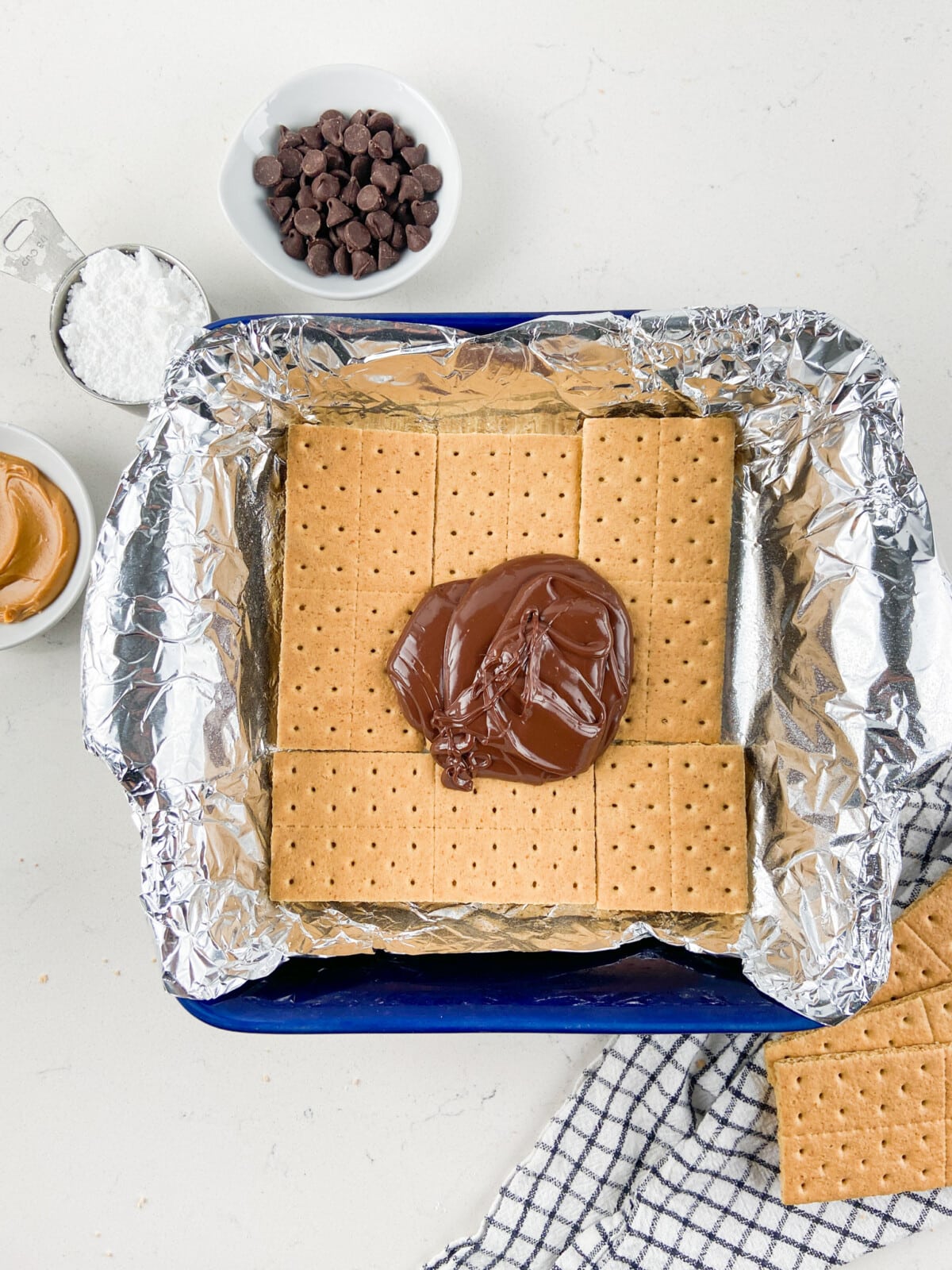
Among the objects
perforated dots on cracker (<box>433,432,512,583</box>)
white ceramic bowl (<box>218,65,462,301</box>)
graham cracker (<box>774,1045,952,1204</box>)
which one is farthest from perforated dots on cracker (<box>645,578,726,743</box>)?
white ceramic bowl (<box>218,65,462,301</box>)

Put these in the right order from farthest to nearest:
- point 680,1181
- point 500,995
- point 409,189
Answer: point 680,1181 → point 409,189 → point 500,995

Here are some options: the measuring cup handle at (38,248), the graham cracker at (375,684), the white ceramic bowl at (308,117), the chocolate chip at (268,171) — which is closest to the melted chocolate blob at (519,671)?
the graham cracker at (375,684)

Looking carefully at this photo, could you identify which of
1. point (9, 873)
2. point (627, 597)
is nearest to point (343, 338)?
point (627, 597)

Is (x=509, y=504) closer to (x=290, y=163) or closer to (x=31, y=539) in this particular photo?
(x=290, y=163)

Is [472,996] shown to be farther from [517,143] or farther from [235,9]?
[235,9]

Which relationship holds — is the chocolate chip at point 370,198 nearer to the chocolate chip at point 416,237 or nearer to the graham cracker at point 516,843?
the chocolate chip at point 416,237

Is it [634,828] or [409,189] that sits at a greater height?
[409,189]

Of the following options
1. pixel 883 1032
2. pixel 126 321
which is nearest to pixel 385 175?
pixel 126 321
